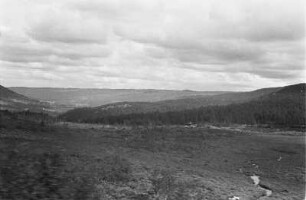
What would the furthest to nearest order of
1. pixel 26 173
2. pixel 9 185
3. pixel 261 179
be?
1. pixel 261 179
2. pixel 26 173
3. pixel 9 185

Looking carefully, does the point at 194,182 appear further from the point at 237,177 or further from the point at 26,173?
the point at 26,173

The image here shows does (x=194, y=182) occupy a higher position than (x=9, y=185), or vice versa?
(x=9, y=185)

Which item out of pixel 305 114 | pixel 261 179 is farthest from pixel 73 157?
pixel 305 114

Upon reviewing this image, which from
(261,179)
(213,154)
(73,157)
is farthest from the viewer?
(213,154)

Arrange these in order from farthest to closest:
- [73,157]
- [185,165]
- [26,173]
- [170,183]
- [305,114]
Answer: [305,114]
[185,165]
[73,157]
[170,183]
[26,173]

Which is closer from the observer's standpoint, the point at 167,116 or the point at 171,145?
the point at 171,145

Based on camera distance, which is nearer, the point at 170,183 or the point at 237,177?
the point at 170,183

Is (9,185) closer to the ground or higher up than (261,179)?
higher up

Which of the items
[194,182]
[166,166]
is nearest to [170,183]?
[194,182]

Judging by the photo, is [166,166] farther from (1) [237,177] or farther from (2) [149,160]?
(1) [237,177]
